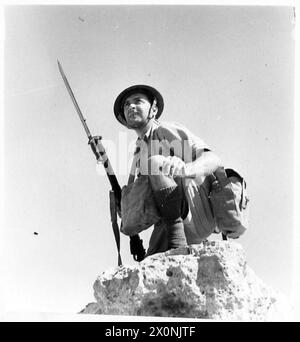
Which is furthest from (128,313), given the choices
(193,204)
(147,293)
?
(193,204)

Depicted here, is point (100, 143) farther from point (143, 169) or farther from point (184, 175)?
point (184, 175)

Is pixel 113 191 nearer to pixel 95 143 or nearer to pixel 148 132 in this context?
pixel 95 143

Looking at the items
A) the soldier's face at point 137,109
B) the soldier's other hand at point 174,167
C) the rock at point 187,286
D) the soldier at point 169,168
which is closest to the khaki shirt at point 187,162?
the soldier at point 169,168

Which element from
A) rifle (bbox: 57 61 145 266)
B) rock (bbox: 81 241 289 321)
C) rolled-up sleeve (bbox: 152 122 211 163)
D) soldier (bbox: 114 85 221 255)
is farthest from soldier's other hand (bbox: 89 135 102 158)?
rock (bbox: 81 241 289 321)

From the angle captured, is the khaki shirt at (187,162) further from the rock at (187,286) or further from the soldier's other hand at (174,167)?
the rock at (187,286)

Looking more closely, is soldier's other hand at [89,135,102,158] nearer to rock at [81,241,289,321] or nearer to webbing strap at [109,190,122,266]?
webbing strap at [109,190,122,266]

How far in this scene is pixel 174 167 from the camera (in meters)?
5.82

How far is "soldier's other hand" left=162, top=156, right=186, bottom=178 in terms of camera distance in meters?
5.82

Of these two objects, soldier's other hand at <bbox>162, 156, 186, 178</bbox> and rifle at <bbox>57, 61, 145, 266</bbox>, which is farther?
rifle at <bbox>57, 61, 145, 266</bbox>

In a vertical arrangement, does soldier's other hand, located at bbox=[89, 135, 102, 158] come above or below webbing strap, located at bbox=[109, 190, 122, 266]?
above

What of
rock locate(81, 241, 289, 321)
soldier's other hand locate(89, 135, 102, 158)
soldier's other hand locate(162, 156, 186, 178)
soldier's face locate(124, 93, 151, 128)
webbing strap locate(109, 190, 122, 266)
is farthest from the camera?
soldier's other hand locate(89, 135, 102, 158)

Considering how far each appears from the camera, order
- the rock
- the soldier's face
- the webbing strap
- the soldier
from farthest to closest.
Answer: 1. the webbing strap
2. the soldier's face
3. the soldier
4. the rock

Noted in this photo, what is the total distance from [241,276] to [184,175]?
0.92m

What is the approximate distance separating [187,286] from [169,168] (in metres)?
0.97
